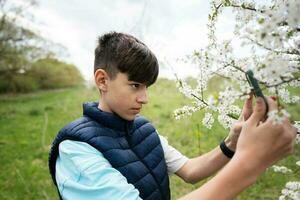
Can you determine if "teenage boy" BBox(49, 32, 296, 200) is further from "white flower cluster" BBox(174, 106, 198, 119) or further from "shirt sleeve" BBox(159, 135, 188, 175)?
"white flower cluster" BBox(174, 106, 198, 119)

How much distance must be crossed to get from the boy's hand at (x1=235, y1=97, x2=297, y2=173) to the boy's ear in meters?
1.22

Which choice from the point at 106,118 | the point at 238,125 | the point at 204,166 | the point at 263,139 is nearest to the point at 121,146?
the point at 106,118

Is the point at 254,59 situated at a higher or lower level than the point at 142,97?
higher

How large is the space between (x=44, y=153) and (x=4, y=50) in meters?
13.8

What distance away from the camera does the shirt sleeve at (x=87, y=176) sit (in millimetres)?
1664

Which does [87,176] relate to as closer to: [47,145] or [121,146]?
[121,146]

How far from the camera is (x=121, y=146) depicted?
2.22 m

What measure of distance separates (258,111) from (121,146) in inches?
46.5

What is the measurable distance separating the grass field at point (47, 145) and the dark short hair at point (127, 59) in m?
1.08

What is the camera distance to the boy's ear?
7.52 feet

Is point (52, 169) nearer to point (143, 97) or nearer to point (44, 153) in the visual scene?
point (143, 97)

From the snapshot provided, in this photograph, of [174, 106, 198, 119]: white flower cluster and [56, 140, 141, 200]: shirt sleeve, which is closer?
[56, 140, 141, 200]: shirt sleeve

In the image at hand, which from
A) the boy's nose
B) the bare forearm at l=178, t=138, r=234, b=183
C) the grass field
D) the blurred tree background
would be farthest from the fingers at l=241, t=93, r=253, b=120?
the blurred tree background

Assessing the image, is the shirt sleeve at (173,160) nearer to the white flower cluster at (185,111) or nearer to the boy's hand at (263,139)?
the white flower cluster at (185,111)
